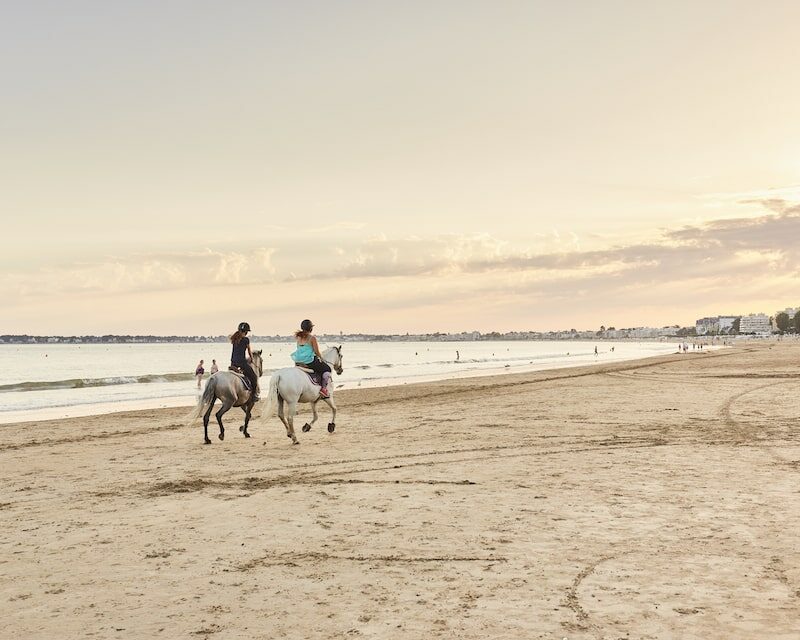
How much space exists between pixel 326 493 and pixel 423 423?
33.3 ft

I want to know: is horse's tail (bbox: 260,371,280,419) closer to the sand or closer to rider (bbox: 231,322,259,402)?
the sand

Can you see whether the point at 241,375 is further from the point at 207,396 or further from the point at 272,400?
the point at 272,400

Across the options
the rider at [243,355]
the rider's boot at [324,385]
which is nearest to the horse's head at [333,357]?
the rider's boot at [324,385]

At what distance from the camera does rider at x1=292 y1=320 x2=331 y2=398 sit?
1700cm

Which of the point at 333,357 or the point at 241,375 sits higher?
the point at 333,357

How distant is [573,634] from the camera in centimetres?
534

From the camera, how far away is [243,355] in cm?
1745

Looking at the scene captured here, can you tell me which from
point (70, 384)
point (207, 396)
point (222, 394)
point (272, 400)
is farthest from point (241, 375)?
point (70, 384)

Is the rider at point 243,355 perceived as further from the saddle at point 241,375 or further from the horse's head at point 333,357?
the horse's head at point 333,357

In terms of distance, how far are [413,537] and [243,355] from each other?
10.4 meters

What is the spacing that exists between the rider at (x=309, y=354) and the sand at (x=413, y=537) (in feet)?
6.00

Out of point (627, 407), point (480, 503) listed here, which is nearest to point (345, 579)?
point (480, 503)

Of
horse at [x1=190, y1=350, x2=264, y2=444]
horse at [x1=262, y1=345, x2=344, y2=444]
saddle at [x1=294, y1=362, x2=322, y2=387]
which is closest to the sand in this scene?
horse at [x1=262, y1=345, x2=344, y2=444]

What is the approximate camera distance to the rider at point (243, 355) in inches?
671
